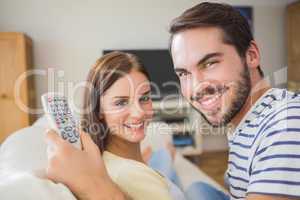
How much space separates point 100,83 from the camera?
1.15ft

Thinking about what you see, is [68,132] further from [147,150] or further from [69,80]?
[147,150]

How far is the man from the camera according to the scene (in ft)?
0.82

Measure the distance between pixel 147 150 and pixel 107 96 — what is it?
0.45 m

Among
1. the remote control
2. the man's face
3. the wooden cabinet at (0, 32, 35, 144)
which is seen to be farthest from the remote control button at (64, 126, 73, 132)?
the wooden cabinet at (0, 32, 35, 144)

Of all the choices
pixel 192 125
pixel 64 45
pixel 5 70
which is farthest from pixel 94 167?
pixel 5 70

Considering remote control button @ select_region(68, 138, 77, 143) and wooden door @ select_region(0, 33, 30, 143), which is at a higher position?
remote control button @ select_region(68, 138, 77, 143)

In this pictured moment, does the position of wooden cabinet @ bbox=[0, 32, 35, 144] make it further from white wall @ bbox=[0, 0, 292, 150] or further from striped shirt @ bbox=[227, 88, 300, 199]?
striped shirt @ bbox=[227, 88, 300, 199]

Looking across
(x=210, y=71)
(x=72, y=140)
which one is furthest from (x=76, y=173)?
(x=210, y=71)

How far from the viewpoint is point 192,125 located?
87cm

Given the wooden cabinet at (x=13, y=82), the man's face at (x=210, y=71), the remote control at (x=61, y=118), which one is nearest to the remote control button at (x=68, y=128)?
the remote control at (x=61, y=118)

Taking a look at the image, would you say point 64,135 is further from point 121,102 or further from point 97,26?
point 97,26

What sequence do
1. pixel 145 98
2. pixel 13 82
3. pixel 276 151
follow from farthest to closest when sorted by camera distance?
pixel 13 82, pixel 145 98, pixel 276 151

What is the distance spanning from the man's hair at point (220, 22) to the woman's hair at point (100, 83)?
0.08 m

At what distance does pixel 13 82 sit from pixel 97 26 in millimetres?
323
